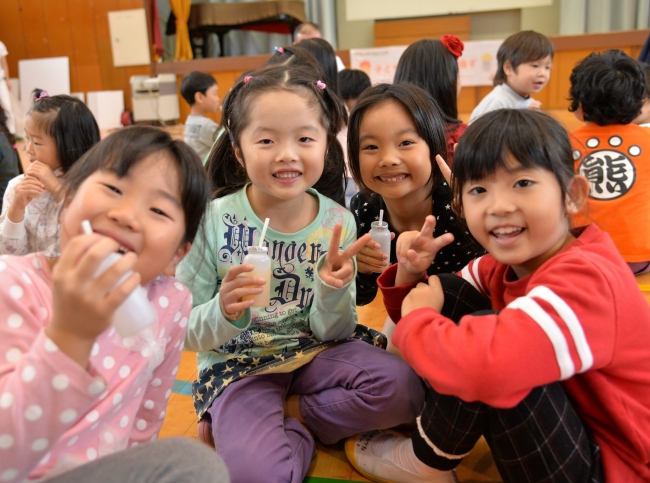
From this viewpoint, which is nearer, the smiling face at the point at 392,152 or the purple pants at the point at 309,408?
the purple pants at the point at 309,408

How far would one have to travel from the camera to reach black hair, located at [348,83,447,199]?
4.56 ft

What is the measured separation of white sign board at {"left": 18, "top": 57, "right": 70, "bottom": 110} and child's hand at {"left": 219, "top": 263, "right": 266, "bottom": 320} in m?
6.36

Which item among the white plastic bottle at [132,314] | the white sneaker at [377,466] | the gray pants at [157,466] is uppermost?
the white plastic bottle at [132,314]

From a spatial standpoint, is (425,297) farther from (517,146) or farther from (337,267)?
(517,146)

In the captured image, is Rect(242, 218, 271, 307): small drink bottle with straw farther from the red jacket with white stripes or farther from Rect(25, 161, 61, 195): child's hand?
Rect(25, 161, 61, 195): child's hand

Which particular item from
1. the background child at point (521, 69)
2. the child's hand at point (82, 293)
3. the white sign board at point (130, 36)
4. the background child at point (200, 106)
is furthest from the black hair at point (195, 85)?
the child's hand at point (82, 293)

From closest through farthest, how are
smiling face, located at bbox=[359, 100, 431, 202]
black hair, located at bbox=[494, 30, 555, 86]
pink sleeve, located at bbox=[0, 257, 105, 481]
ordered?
1. pink sleeve, located at bbox=[0, 257, 105, 481]
2. smiling face, located at bbox=[359, 100, 431, 202]
3. black hair, located at bbox=[494, 30, 555, 86]

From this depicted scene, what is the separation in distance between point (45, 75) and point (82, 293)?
6.95 meters

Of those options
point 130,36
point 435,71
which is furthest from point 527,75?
point 130,36

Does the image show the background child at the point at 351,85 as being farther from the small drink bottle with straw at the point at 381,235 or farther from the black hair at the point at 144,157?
the black hair at the point at 144,157

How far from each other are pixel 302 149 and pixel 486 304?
1.67ft

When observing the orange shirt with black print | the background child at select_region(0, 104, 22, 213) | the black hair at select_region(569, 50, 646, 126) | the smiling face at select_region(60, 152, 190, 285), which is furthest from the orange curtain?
the smiling face at select_region(60, 152, 190, 285)

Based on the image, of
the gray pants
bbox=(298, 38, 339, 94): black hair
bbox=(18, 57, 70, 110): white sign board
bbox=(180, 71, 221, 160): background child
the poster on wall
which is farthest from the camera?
bbox=(18, 57, 70, 110): white sign board

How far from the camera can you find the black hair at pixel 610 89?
201 cm
